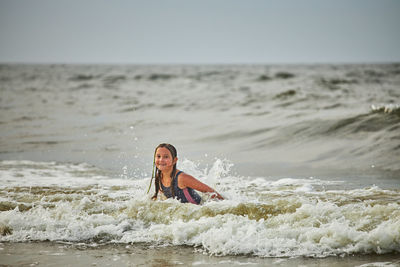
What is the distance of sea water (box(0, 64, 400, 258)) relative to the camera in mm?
5188

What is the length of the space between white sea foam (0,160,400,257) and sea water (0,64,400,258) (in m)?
0.01

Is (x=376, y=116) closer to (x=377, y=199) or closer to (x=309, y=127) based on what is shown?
(x=309, y=127)

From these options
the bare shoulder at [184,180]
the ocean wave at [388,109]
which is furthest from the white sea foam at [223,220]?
the ocean wave at [388,109]

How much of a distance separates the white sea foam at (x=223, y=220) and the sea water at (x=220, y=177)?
0.6 inches

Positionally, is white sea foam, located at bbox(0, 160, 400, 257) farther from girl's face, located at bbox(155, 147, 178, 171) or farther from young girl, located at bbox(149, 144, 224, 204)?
girl's face, located at bbox(155, 147, 178, 171)

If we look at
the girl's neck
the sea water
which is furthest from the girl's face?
the sea water

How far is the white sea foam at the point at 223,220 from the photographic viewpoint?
488cm

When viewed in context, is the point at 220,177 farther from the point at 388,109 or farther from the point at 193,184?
the point at 388,109

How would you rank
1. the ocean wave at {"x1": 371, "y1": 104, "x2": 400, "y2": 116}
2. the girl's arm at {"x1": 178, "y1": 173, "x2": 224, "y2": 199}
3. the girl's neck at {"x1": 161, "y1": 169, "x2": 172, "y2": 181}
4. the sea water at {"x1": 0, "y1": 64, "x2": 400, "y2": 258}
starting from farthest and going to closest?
the ocean wave at {"x1": 371, "y1": 104, "x2": 400, "y2": 116} < the girl's neck at {"x1": 161, "y1": 169, "x2": 172, "y2": 181} < the girl's arm at {"x1": 178, "y1": 173, "x2": 224, "y2": 199} < the sea water at {"x1": 0, "y1": 64, "x2": 400, "y2": 258}

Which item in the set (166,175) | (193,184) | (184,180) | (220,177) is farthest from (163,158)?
(220,177)

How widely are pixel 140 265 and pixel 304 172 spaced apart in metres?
5.36

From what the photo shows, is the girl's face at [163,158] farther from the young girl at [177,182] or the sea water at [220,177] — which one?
the sea water at [220,177]

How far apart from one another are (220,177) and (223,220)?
147 inches

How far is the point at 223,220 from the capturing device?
5.53 metres
